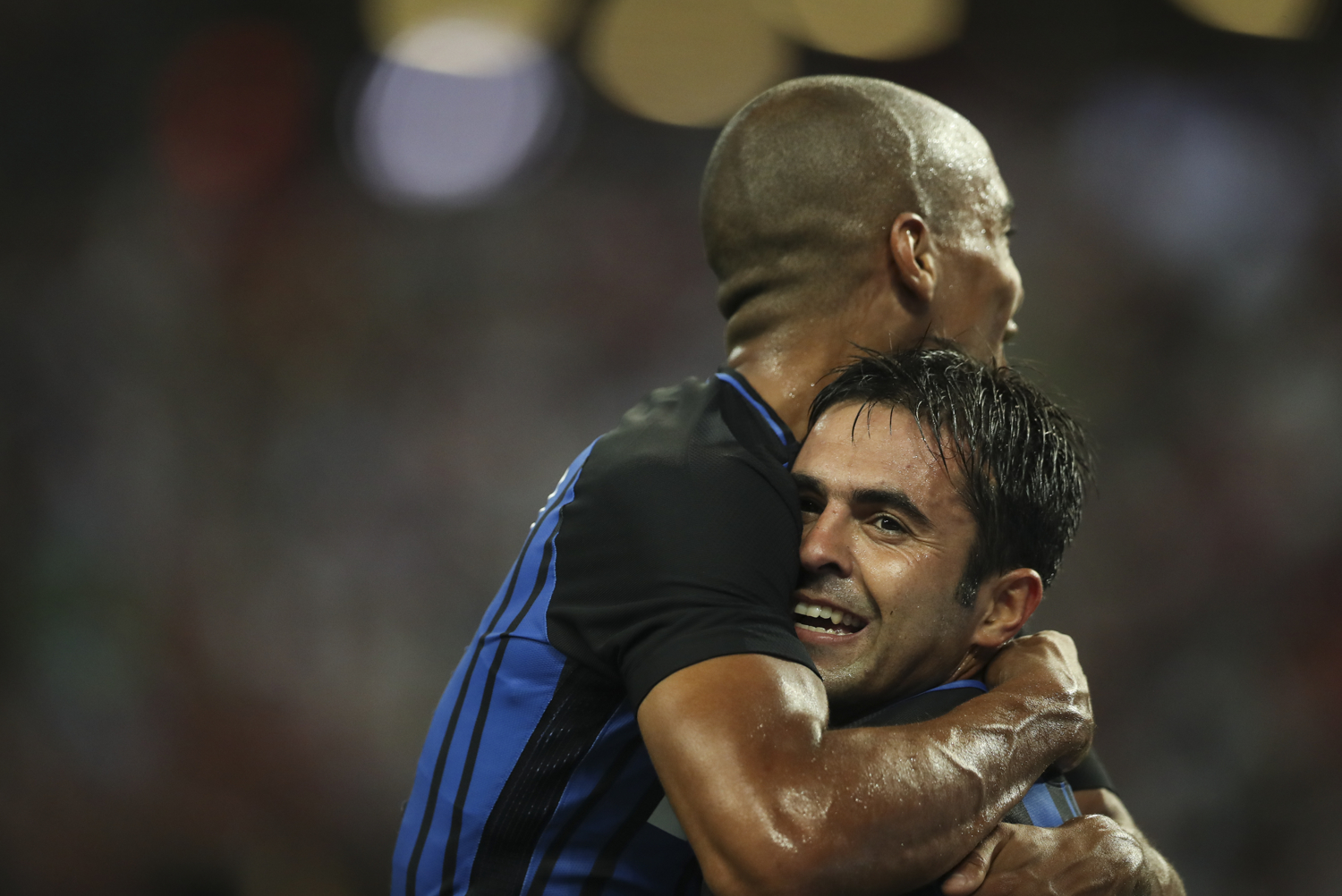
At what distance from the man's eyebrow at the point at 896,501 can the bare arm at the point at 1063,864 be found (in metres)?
0.49

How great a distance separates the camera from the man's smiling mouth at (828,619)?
188 cm

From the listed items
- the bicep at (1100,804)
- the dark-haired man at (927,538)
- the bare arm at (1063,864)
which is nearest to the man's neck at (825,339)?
the dark-haired man at (927,538)

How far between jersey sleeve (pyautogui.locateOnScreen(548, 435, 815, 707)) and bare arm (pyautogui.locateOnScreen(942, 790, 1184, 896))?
1.28ft

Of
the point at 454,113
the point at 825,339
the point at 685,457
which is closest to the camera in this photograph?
the point at 685,457

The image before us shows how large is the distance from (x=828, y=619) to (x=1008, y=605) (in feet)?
1.23

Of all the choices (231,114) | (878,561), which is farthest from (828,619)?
(231,114)

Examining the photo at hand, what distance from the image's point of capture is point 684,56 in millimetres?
8234

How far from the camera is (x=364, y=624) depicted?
6.99m

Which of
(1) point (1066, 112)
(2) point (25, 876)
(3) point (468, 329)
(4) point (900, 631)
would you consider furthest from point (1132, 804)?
(2) point (25, 876)

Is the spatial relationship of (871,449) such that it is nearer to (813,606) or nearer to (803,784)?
(813,606)

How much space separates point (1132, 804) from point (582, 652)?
583 cm

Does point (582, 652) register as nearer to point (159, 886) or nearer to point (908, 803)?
point (908, 803)

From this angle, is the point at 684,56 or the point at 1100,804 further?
the point at 684,56

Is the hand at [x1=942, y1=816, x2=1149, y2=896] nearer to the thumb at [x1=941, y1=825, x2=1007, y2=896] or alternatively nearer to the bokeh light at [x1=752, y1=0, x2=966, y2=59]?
the thumb at [x1=941, y1=825, x2=1007, y2=896]
